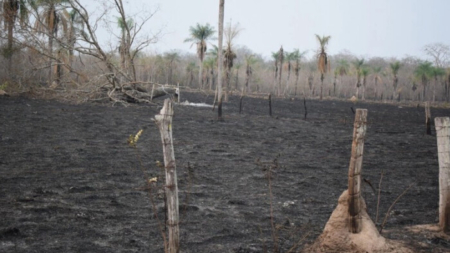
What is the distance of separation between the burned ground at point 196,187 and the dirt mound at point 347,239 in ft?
1.34

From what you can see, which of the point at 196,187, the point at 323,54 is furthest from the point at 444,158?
the point at 323,54

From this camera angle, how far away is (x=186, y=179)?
8.43 meters

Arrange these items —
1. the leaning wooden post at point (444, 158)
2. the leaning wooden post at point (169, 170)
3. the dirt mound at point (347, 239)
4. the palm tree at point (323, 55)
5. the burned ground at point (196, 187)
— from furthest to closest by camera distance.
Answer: the palm tree at point (323, 55), the burned ground at point (196, 187), the leaning wooden post at point (444, 158), the dirt mound at point (347, 239), the leaning wooden post at point (169, 170)

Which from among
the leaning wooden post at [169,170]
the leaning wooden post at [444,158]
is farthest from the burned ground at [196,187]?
the leaning wooden post at [444,158]

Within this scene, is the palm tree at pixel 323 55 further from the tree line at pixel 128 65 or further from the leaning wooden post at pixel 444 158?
the leaning wooden post at pixel 444 158

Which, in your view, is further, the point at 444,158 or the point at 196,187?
the point at 196,187

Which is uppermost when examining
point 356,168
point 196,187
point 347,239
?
point 356,168

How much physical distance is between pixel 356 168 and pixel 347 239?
0.79 m

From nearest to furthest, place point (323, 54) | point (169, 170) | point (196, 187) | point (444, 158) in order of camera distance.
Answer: point (169, 170) < point (444, 158) < point (196, 187) < point (323, 54)

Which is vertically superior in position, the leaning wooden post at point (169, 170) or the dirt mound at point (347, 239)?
the leaning wooden post at point (169, 170)

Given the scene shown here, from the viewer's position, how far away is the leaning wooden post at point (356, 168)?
15.0ft

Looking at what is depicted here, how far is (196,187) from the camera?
7.86m

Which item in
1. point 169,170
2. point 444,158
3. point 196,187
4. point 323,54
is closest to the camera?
point 169,170

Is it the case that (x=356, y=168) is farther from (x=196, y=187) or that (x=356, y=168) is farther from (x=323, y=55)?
(x=323, y=55)
